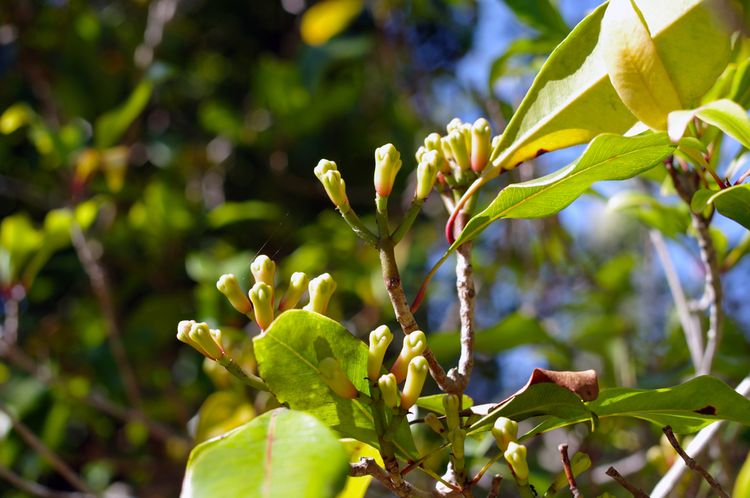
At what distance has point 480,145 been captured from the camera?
82 centimetres

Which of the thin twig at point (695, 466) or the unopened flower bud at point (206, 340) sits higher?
the unopened flower bud at point (206, 340)

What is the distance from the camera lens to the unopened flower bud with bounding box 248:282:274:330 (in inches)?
28.0

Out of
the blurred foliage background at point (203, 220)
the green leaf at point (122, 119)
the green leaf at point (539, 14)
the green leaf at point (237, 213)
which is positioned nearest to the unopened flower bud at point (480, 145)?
the green leaf at point (539, 14)

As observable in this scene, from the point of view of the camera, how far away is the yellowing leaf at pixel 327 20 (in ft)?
9.14

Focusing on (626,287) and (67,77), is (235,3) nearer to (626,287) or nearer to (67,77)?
(67,77)

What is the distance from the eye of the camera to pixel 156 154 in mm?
2816

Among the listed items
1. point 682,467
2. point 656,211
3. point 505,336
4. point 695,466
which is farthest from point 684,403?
point 505,336

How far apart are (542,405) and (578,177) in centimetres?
21

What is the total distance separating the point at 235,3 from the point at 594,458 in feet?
8.27

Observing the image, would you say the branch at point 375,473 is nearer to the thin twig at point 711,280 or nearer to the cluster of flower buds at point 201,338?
the cluster of flower buds at point 201,338

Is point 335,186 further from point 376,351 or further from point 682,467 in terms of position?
point 682,467

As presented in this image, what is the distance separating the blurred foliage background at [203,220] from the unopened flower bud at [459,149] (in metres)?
1.06

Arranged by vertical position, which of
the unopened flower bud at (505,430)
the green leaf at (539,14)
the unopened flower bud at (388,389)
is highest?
the green leaf at (539,14)

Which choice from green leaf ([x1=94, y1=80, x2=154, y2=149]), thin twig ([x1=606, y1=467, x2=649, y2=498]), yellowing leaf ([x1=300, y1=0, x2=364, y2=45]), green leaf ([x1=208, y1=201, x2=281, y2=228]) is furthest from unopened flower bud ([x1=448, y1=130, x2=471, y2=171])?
yellowing leaf ([x1=300, y1=0, x2=364, y2=45])
